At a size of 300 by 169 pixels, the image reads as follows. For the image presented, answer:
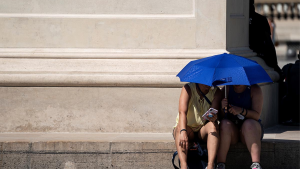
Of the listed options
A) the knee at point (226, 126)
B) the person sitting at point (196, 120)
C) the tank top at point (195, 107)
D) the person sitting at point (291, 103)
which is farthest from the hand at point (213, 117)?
the person sitting at point (291, 103)

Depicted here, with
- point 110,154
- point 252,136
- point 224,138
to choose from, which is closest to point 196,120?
point 224,138

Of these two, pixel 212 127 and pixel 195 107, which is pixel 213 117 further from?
pixel 195 107

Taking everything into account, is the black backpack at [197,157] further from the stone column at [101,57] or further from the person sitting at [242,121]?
the stone column at [101,57]

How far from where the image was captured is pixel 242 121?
18.2 feet

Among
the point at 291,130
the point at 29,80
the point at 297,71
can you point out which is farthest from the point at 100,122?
the point at 297,71

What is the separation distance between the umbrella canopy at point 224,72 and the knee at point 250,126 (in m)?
0.42

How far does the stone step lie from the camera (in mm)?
5895

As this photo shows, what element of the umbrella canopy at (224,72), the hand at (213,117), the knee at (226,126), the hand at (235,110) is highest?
the umbrella canopy at (224,72)

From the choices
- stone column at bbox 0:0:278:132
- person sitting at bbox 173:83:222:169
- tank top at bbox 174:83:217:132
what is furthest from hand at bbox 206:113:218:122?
stone column at bbox 0:0:278:132

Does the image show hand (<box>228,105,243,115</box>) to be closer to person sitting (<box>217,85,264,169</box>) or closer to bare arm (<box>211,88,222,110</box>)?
person sitting (<box>217,85,264,169</box>)

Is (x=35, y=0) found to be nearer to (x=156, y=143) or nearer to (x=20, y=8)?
(x=20, y=8)

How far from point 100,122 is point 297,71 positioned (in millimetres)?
3175

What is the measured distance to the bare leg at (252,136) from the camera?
17.7ft

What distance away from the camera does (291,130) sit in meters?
7.23
